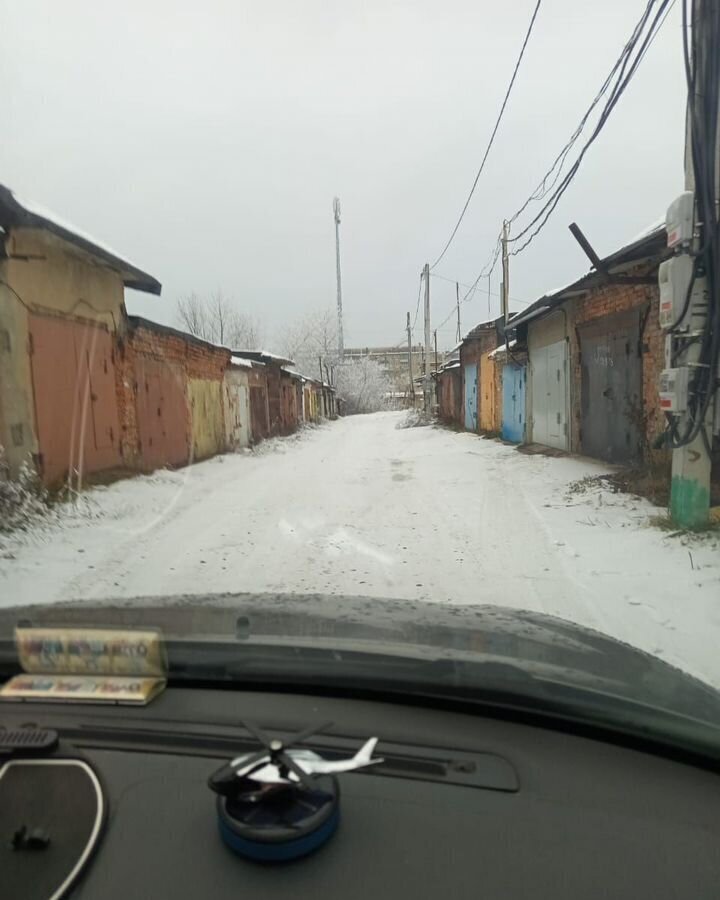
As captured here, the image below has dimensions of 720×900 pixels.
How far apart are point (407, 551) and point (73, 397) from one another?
19.0 feet

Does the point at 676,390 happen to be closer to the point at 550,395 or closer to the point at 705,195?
the point at 705,195

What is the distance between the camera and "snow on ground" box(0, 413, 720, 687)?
15.2 ft

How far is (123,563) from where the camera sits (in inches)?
231

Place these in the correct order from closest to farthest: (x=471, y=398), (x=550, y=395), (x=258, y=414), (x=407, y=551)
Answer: (x=407, y=551) < (x=550, y=395) < (x=258, y=414) < (x=471, y=398)

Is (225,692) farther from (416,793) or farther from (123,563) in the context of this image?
(123,563)

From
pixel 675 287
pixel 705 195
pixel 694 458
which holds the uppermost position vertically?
pixel 705 195

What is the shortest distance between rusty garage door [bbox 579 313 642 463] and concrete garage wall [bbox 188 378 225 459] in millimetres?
8321

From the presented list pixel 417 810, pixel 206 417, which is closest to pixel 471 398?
pixel 206 417

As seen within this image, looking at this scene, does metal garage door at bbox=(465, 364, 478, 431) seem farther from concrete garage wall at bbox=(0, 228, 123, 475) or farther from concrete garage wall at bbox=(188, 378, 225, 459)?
concrete garage wall at bbox=(0, 228, 123, 475)

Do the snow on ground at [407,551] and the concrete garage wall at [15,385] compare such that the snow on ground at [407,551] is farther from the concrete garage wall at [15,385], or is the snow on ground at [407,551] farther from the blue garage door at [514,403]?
the blue garage door at [514,403]

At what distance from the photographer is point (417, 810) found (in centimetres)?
135

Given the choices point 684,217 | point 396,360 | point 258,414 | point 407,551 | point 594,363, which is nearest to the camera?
point 684,217

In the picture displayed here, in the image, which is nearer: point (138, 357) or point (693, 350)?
point (693, 350)

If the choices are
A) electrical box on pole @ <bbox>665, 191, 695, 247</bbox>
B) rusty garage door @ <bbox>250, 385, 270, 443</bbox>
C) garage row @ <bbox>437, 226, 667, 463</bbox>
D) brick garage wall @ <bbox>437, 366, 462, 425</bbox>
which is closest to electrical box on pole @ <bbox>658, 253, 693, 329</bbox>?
electrical box on pole @ <bbox>665, 191, 695, 247</bbox>
